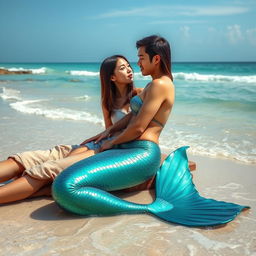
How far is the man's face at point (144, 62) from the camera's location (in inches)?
147

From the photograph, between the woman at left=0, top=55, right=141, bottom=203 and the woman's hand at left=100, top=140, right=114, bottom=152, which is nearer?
the woman at left=0, top=55, right=141, bottom=203

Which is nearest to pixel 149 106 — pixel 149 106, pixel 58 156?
pixel 149 106

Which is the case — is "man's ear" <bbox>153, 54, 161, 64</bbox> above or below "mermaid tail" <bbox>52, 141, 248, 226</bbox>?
above

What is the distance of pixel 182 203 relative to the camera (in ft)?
11.7

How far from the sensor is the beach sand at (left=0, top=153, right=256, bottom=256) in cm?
272

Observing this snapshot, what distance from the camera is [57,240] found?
2.86m

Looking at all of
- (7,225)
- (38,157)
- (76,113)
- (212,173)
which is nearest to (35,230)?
(7,225)

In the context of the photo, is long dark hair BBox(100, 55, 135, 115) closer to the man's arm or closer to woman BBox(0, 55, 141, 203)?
woman BBox(0, 55, 141, 203)

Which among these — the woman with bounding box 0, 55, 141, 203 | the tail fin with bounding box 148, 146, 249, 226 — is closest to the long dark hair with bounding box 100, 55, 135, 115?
the woman with bounding box 0, 55, 141, 203

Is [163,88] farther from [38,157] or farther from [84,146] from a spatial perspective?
[38,157]

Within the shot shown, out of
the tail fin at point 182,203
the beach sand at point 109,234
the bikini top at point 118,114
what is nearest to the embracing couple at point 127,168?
the tail fin at point 182,203

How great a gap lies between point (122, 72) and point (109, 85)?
9.8 inches

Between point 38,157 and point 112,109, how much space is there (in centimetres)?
107

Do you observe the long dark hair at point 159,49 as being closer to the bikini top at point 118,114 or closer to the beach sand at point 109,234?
the bikini top at point 118,114
